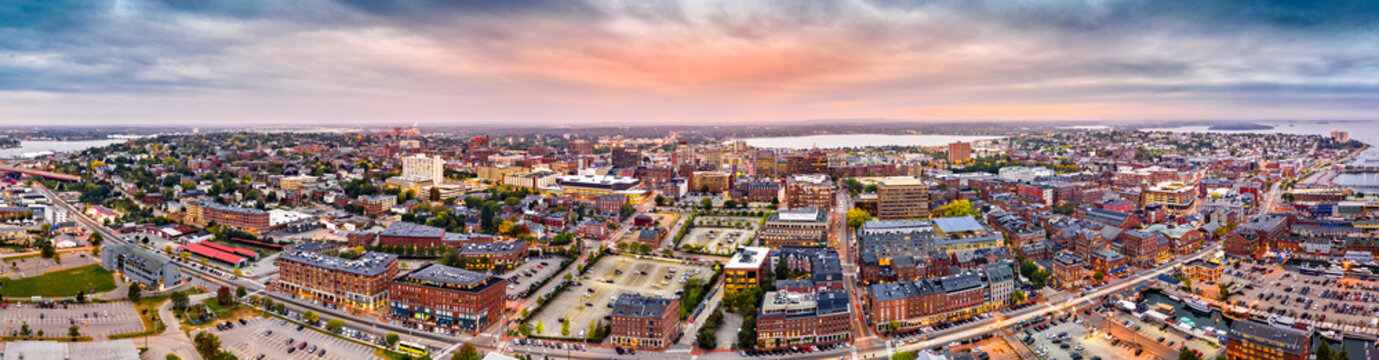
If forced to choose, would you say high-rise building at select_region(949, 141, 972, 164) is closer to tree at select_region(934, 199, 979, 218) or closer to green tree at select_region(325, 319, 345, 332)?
tree at select_region(934, 199, 979, 218)

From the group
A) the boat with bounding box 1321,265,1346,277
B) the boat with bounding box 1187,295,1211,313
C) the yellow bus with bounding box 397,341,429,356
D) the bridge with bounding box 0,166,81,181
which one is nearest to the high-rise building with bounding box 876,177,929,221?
the boat with bounding box 1187,295,1211,313

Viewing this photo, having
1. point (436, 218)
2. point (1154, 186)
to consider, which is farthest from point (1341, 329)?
point (436, 218)

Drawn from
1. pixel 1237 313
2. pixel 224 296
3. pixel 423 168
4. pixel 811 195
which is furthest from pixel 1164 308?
pixel 423 168

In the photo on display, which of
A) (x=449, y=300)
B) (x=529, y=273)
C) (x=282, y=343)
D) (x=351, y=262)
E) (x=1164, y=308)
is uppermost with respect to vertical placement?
(x=351, y=262)

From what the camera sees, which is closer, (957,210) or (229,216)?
(229,216)

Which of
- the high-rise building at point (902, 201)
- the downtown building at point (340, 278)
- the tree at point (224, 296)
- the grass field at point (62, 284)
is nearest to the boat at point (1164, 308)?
the high-rise building at point (902, 201)

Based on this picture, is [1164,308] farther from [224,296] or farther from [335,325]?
[224,296]

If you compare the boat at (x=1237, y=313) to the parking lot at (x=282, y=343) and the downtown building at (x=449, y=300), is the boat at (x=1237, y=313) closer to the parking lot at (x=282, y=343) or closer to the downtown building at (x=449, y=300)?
the downtown building at (x=449, y=300)
